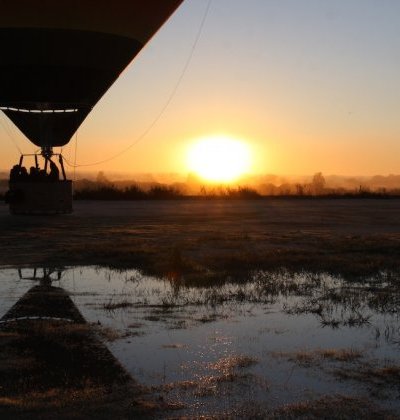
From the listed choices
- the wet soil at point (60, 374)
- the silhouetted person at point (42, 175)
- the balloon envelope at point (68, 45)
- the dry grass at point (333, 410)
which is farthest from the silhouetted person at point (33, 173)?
the dry grass at point (333, 410)

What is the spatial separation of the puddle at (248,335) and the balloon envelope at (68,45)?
6.66 metres

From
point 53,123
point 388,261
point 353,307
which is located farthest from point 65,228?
point 353,307

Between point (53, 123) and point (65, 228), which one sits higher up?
point (53, 123)

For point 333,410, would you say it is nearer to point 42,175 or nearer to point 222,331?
point 222,331

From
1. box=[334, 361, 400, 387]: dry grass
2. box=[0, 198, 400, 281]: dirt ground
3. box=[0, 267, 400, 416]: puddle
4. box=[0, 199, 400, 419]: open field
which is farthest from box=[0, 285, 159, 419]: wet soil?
box=[0, 198, 400, 281]: dirt ground

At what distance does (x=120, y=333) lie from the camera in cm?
825

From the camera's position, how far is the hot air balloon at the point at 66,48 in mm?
16188

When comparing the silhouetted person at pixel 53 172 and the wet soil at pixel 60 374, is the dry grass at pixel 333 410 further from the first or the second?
the silhouetted person at pixel 53 172

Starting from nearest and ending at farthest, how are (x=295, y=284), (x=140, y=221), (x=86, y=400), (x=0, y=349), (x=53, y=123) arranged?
(x=86, y=400), (x=0, y=349), (x=295, y=284), (x=53, y=123), (x=140, y=221)

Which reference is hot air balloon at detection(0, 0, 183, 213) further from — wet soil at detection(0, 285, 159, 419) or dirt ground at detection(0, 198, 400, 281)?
wet soil at detection(0, 285, 159, 419)

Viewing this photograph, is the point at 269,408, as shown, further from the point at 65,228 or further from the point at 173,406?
the point at 65,228

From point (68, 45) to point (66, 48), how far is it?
4.7 inches

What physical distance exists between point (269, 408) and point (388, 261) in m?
10.8

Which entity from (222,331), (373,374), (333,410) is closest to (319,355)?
(373,374)
